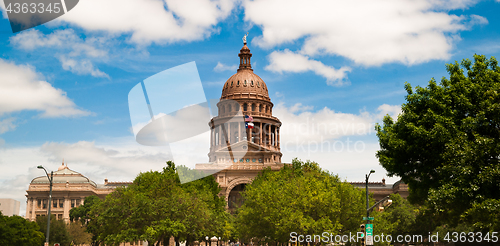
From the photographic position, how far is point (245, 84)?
139250 mm

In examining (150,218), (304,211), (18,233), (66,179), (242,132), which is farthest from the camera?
(66,179)

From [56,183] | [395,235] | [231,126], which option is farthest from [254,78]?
[395,235]

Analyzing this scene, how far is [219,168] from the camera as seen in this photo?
112 m

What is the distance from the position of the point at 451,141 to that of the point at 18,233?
55.9m

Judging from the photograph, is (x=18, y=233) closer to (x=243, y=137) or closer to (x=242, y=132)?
(x=243, y=137)

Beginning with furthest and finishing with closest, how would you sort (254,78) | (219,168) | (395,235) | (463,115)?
1. (254,78)
2. (219,168)
3. (395,235)
4. (463,115)

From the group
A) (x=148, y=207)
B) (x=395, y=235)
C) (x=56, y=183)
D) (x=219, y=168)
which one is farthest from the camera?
(x=56, y=183)

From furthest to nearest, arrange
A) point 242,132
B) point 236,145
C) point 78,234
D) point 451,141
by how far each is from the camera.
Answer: point 242,132, point 236,145, point 78,234, point 451,141

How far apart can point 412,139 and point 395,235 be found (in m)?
44.0

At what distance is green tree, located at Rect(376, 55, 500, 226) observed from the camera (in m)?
30.8

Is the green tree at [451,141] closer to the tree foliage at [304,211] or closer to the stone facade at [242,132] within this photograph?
the tree foliage at [304,211]

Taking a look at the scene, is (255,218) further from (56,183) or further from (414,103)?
(56,183)

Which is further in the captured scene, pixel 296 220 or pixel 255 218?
pixel 255 218

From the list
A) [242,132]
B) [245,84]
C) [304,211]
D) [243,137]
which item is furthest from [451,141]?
[245,84]
